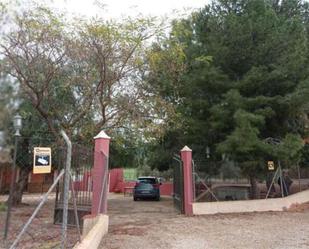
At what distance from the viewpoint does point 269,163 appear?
16531 millimetres

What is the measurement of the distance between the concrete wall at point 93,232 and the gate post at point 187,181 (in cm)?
505

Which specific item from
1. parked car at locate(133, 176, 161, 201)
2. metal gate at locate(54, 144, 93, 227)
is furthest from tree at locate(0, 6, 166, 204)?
parked car at locate(133, 176, 161, 201)

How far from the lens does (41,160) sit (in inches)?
351

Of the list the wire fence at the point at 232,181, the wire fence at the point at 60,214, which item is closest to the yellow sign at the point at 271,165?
the wire fence at the point at 232,181

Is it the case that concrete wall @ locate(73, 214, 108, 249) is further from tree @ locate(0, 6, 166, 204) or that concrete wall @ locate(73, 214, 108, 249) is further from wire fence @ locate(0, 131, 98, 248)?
tree @ locate(0, 6, 166, 204)

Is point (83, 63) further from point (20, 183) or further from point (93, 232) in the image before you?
point (20, 183)

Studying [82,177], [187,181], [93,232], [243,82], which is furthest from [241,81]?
[93,232]

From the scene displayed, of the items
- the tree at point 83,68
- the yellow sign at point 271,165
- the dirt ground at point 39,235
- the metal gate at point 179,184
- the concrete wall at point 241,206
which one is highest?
the tree at point 83,68

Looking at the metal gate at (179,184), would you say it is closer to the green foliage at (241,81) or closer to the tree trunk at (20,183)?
the green foliage at (241,81)

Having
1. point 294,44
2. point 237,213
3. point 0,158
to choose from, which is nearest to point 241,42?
point 294,44

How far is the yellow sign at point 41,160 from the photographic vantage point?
8750 millimetres

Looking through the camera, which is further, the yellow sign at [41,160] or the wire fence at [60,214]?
the wire fence at [60,214]

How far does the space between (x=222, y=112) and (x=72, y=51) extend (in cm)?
606

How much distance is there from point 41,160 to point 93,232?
1.95 m
